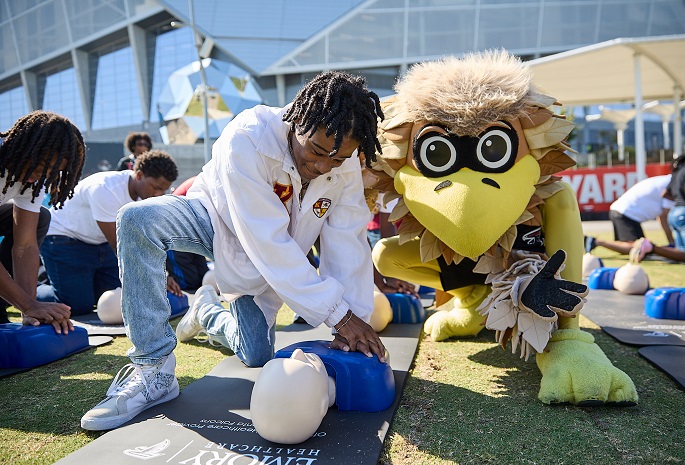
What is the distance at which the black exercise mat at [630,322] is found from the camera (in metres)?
2.98

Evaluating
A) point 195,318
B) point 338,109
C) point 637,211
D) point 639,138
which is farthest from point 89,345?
point 639,138

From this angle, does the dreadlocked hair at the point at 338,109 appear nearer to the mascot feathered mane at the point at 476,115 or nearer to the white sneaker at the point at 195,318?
the mascot feathered mane at the point at 476,115

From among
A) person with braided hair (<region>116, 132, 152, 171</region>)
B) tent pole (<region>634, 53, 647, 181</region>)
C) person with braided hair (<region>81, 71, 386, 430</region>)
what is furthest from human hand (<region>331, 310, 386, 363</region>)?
tent pole (<region>634, 53, 647, 181</region>)

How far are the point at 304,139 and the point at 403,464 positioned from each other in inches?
46.1

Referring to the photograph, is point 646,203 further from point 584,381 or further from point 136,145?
point 136,145

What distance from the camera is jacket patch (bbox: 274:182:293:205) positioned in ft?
7.19

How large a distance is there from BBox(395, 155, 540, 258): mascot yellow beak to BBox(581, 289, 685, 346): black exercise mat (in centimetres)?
124

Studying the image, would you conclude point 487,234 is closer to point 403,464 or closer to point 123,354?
point 403,464

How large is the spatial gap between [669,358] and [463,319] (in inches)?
39.7

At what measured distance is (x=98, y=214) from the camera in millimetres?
3885

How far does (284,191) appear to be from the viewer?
87.2 inches

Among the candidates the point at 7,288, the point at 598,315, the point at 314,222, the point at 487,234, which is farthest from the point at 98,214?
the point at 598,315

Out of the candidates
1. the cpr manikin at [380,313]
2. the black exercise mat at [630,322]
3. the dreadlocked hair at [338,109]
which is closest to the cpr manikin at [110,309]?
the cpr manikin at [380,313]

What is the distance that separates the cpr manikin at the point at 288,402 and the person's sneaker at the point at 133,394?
55 cm
